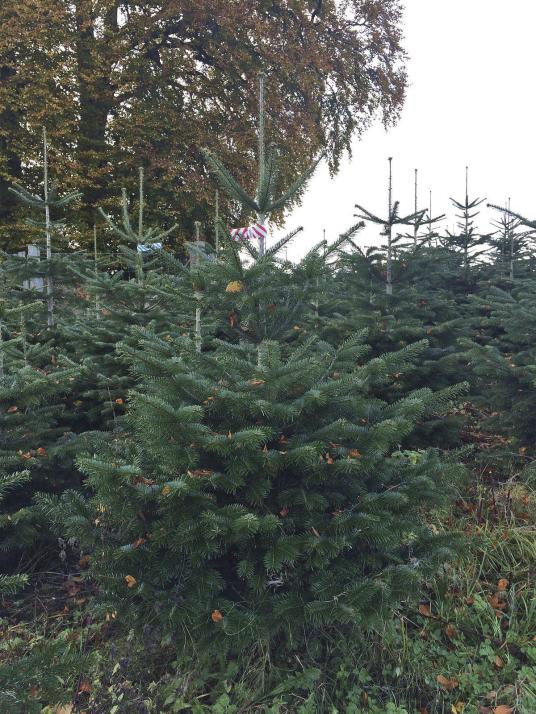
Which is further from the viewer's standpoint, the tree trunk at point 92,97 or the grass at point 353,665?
Result: the tree trunk at point 92,97

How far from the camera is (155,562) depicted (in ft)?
7.84

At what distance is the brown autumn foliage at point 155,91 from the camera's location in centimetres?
1404

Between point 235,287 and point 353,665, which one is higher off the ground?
point 235,287

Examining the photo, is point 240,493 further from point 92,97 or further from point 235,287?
point 92,97

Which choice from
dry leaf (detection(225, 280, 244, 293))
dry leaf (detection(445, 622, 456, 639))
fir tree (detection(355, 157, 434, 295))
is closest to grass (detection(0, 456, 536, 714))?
dry leaf (detection(445, 622, 456, 639))

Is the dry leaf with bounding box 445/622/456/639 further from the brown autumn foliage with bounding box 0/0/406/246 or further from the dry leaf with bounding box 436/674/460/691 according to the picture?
the brown autumn foliage with bounding box 0/0/406/246

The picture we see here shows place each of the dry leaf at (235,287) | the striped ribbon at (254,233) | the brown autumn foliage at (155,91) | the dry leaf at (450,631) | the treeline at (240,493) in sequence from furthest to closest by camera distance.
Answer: the brown autumn foliage at (155,91) → the striped ribbon at (254,233) → the dry leaf at (235,287) → the dry leaf at (450,631) → the treeline at (240,493)

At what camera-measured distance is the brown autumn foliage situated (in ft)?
46.1

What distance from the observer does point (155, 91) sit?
1543cm

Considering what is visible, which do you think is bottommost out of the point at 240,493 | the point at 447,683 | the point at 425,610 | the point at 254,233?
the point at 447,683

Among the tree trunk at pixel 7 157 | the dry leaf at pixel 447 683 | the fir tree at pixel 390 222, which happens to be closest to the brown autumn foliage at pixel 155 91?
the tree trunk at pixel 7 157

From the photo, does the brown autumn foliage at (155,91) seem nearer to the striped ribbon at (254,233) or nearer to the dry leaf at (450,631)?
the striped ribbon at (254,233)

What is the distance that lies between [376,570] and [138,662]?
1.14m

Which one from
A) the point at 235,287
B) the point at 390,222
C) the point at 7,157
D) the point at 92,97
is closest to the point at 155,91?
the point at 92,97
